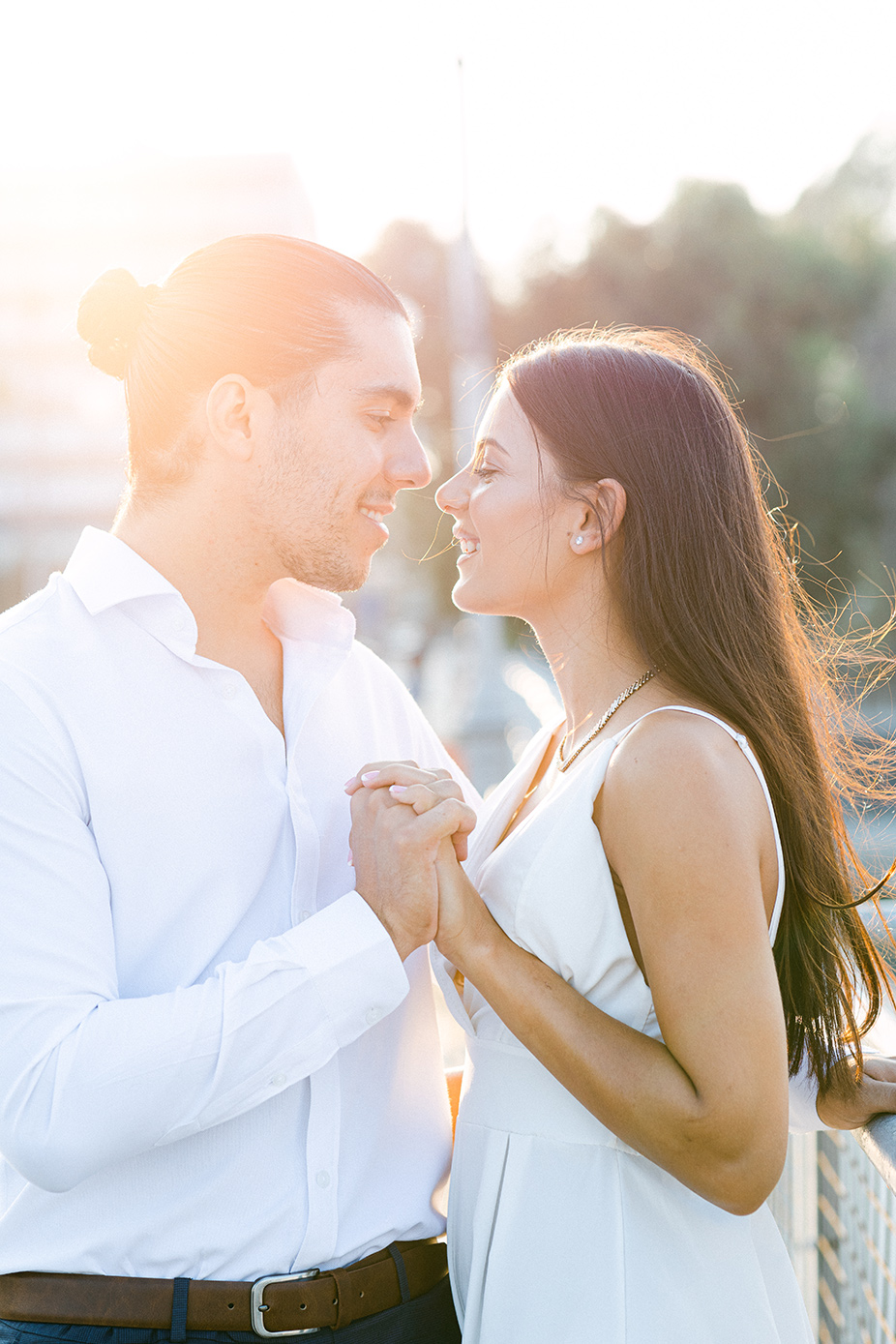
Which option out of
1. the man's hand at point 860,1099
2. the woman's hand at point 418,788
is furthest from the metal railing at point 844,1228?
the woman's hand at point 418,788

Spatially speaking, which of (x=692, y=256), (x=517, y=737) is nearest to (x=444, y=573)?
(x=692, y=256)

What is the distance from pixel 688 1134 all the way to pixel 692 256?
23546 millimetres

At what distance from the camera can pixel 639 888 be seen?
6.14 feet

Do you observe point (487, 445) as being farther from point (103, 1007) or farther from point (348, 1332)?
point (348, 1332)

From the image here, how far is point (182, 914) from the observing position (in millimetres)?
2119

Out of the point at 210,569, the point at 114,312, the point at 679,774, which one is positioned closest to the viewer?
the point at 679,774

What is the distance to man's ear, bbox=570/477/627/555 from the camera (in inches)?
92.5

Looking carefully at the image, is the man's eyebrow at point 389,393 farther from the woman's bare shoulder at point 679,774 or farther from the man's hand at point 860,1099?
the man's hand at point 860,1099

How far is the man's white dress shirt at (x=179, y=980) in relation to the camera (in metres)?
1.82

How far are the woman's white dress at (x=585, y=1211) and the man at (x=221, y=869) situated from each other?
0.21 meters

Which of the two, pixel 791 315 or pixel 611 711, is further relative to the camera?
pixel 791 315

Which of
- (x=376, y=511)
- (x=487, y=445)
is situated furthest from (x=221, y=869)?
(x=487, y=445)

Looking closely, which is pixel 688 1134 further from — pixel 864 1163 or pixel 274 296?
pixel 274 296

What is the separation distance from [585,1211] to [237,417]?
1.72 m
